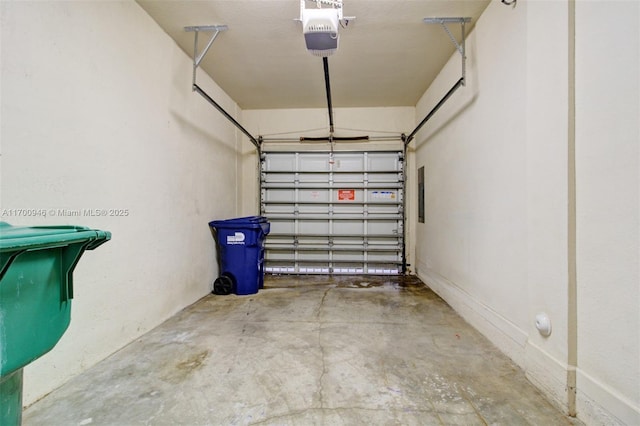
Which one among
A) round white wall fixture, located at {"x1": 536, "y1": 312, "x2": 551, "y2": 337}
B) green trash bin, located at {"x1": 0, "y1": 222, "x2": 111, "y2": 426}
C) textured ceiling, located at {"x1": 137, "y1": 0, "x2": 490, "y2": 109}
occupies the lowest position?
round white wall fixture, located at {"x1": 536, "y1": 312, "x2": 551, "y2": 337}

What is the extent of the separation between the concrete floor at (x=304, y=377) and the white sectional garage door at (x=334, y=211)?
7.12 ft

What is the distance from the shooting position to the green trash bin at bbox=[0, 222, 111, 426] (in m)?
0.90

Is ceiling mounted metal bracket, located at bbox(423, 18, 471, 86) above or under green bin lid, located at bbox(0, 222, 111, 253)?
above

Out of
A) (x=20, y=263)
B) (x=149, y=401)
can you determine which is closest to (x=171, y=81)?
(x=20, y=263)

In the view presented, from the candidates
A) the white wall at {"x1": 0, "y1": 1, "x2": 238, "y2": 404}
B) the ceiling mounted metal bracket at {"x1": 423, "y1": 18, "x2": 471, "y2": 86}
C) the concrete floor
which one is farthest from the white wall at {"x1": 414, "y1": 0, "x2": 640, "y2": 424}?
the white wall at {"x1": 0, "y1": 1, "x2": 238, "y2": 404}

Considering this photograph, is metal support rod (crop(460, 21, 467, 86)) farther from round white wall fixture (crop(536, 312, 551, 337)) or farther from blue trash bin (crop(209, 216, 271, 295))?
blue trash bin (crop(209, 216, 271, 295))

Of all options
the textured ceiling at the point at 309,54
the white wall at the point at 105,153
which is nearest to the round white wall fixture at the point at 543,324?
the textured ceiling at the point at 309,54

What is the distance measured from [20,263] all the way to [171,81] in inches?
104

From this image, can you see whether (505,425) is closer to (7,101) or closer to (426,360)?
(426,360)

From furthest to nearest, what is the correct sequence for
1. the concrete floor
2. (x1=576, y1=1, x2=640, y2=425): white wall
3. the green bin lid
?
the concrete floor
(x1=576, y1=1, x2=640, y2=425): white wall
the green bin lid

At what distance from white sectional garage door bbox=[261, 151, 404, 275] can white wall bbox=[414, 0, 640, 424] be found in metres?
2.29

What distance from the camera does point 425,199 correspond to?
175 inches

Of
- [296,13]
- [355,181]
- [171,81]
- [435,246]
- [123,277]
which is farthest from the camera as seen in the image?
[355,181]

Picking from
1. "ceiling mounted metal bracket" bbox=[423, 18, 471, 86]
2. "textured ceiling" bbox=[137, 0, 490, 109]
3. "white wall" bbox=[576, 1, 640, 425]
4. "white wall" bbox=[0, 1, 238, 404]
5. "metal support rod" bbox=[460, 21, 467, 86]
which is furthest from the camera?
"metal support rod" bbox=[460, 21, 467, 86]
